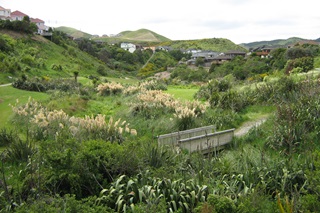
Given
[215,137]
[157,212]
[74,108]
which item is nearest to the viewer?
[157,212]

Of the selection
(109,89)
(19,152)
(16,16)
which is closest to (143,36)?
(16,16)

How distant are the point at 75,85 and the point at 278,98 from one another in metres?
13.5

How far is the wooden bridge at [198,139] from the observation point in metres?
8.43

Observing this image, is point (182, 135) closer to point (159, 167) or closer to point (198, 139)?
point (198, 139)

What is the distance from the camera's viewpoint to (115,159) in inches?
210

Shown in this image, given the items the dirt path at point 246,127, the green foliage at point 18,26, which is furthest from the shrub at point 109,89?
the green foliage at point 18,26

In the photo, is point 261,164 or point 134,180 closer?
point 134,180

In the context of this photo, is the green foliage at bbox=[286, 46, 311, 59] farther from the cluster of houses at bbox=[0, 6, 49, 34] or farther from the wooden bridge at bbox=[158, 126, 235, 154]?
the cluster of houses at bbox=[0, 6, 49, 34]

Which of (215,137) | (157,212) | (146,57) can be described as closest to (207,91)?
(215,137)

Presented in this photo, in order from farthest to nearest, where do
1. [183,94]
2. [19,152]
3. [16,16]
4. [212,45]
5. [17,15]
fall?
[212,45] < [17,15] < [16,16] < [183,94] < [19,152]

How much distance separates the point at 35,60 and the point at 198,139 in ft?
107

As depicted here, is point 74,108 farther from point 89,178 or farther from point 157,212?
point 157,212

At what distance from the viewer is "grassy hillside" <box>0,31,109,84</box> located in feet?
94.2

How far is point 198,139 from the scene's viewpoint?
867cm
